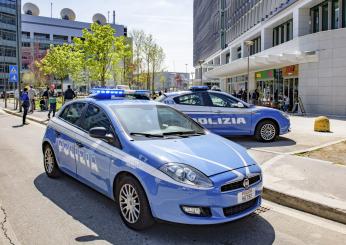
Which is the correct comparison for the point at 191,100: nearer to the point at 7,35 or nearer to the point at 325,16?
the point at 325,16

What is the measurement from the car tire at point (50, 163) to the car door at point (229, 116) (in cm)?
522

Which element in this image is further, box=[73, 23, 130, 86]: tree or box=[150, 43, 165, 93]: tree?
box=[150, 43, 165, 93]: tree

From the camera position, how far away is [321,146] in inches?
379

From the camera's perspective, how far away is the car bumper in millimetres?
3744

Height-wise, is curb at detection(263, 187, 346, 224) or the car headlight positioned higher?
the car headlight

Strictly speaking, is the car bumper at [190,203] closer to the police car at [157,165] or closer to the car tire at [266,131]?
the police car at [157,165]

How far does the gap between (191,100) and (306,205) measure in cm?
598

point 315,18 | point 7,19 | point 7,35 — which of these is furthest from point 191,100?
point 7,19

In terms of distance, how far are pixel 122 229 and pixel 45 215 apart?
1167 mm

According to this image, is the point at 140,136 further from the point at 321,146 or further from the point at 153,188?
the point at 321,146

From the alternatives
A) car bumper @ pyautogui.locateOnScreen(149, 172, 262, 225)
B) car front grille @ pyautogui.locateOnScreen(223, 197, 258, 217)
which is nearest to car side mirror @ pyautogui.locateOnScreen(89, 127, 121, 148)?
car bumper @ pyautogui.locateOnScreen(149, 172, 262, 225)

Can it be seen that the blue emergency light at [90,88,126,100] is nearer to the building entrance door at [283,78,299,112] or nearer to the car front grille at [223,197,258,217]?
the car front grille at [223,197,258,217]

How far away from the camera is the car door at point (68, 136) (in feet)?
18.3

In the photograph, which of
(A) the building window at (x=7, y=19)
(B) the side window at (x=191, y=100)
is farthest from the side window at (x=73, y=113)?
(A) the building window at (x=7, y=19)
